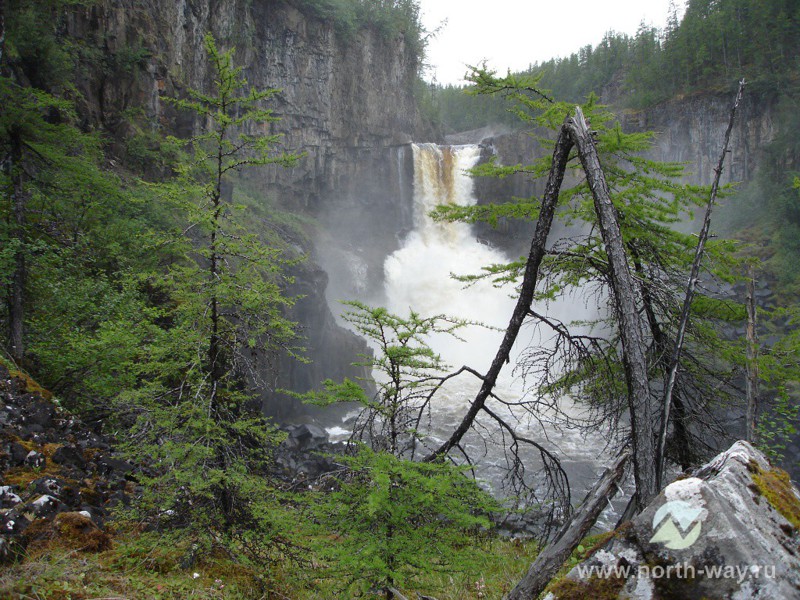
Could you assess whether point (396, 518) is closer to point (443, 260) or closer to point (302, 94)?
point (443, 260)

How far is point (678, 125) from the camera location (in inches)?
1549

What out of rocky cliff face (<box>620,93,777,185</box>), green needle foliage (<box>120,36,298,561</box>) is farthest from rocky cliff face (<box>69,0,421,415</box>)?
rocky cliff face (<box>620,93,777,185</box>)

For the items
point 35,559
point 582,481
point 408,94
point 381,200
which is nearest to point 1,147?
point 35,559

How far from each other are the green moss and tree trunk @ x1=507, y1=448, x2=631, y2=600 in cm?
73

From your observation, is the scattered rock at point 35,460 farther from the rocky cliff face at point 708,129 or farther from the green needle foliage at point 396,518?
the rocky cliff face at point 708,129

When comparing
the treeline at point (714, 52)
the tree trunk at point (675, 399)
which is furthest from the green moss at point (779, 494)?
the treeline at point (714, 52)

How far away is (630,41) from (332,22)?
41906 millimetres

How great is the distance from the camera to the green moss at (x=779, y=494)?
1.78 metres

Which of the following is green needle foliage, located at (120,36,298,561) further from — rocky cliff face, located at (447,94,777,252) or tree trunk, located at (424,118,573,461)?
rocky cliff face, located at (447,94,777,252)

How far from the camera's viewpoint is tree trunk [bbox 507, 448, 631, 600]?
2.45 metres

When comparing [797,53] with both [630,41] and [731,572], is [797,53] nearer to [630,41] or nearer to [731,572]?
[630,41]

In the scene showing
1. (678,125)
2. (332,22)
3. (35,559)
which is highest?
(332,22)

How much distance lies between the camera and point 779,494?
6.12ft

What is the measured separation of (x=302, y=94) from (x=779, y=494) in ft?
126
